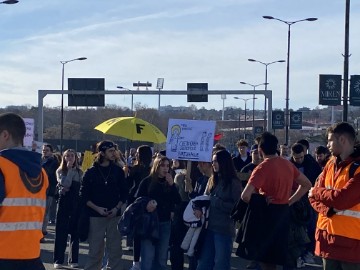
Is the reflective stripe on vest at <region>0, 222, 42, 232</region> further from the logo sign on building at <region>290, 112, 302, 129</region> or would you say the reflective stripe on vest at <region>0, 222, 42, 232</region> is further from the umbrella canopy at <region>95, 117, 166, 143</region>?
the logo sign on building at <region>290, 112, 302, 129</region>

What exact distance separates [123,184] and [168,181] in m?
0.63

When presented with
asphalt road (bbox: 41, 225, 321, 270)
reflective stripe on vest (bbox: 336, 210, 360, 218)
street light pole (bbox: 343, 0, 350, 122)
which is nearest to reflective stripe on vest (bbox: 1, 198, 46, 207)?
reflective stripe on vest (bbox: 336, 210, 360, 218)

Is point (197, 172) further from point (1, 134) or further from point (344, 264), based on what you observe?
point (1, 134)

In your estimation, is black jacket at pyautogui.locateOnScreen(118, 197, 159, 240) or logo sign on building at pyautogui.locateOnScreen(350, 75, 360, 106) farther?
logo sign on building at pyautogui.locateOnScreen(350, 75, 360, 106)

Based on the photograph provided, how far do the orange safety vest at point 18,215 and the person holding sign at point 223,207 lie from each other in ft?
12.6

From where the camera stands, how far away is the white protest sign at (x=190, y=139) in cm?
1127

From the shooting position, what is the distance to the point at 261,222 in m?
8.32

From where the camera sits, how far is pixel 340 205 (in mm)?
6598

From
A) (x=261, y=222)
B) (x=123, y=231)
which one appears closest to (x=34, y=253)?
(x=261, y=222)

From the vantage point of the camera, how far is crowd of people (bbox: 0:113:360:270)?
582cm

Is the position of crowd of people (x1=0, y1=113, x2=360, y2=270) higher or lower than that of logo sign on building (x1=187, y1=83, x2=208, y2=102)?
lower

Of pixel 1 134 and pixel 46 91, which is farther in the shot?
pixel 46 91

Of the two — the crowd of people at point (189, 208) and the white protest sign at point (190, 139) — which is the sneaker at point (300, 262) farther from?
the white protest sign at point (190, 139)

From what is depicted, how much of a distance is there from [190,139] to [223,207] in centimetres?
232
